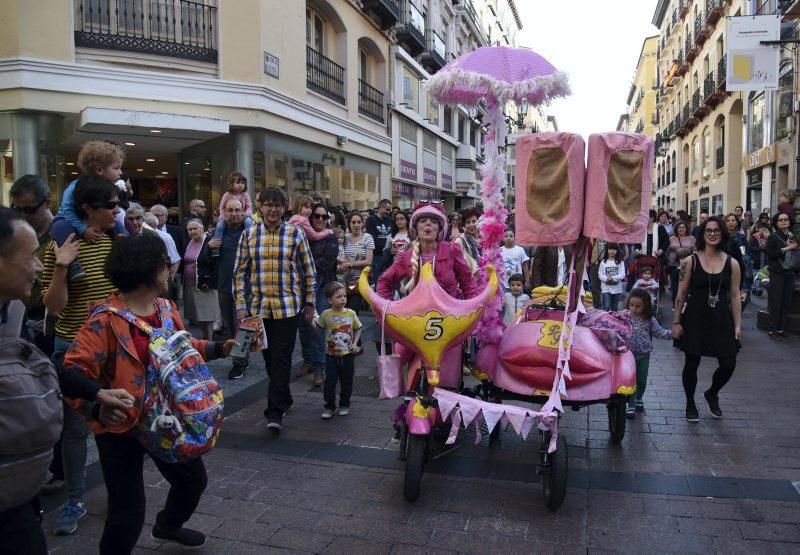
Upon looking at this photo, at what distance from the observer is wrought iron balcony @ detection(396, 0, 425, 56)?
24406mm

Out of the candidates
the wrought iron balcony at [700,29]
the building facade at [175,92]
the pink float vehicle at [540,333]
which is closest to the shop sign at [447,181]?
the wrought iron balcony at [700,29]

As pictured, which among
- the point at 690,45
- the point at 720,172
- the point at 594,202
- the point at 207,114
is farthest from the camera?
the point at 690,45

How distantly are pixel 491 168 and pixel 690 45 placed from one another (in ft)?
121

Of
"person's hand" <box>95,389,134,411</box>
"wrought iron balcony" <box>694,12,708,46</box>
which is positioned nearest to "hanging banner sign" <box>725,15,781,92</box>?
"person's hand" <box>95,389,134,411</box>

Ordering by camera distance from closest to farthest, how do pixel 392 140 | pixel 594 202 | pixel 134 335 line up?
pixel 134 335 < pixel 594 202 < pixel 392 140

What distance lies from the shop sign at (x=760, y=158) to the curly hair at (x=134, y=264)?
70.5 feet

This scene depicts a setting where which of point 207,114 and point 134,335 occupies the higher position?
point 207,114

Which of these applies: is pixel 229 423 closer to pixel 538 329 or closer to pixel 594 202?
pixel 538 329

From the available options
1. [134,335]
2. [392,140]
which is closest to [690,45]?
[392,140]

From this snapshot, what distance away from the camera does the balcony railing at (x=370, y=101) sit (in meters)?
21.3

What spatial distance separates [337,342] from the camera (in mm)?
5820

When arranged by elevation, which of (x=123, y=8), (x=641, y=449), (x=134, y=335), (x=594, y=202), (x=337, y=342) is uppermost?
(x=123, y=8)

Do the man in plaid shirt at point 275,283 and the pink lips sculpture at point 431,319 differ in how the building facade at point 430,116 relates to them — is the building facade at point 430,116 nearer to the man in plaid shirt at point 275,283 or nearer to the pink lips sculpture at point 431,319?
the man in plaid shirt at point 275,283

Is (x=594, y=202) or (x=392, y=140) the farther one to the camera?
(x=392, y=140)
